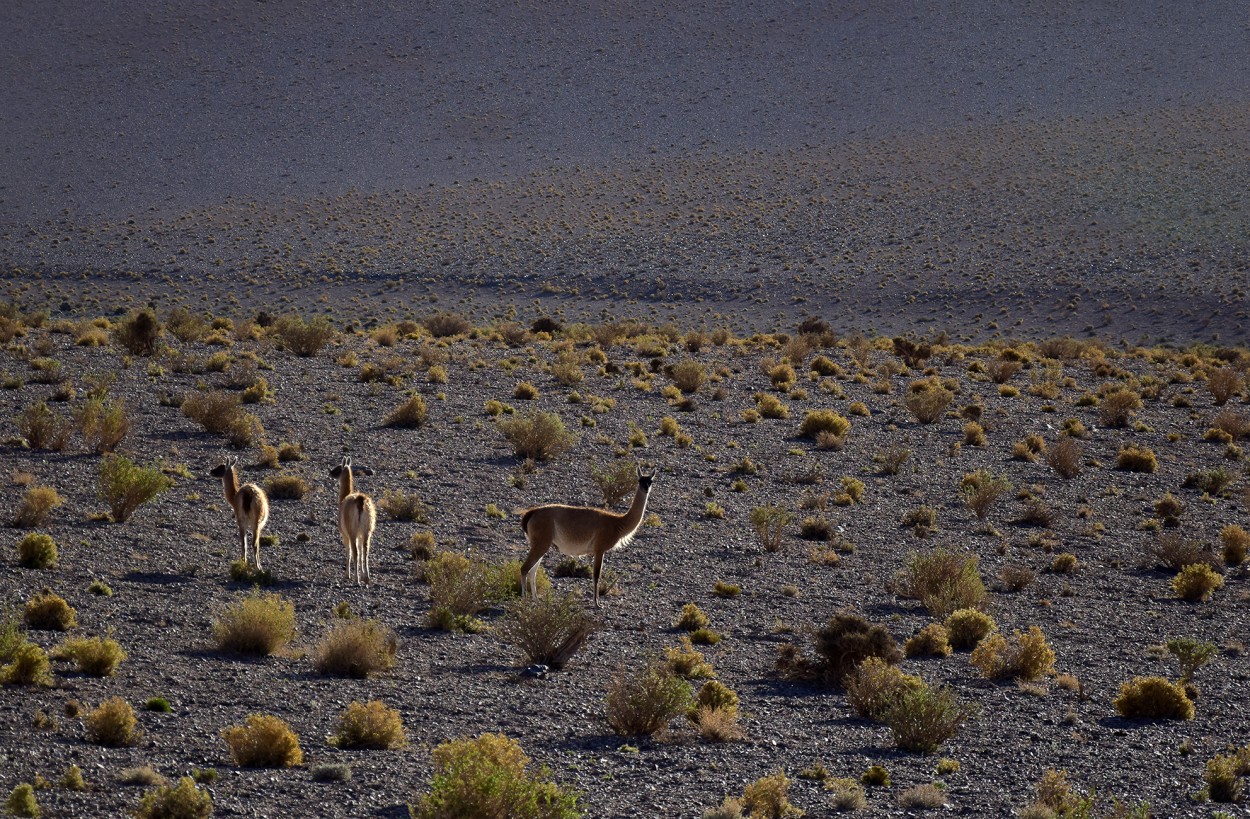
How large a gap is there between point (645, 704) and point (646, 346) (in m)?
26.9

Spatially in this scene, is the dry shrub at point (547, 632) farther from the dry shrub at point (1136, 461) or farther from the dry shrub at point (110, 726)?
the dry shrub at point (1136, 461)

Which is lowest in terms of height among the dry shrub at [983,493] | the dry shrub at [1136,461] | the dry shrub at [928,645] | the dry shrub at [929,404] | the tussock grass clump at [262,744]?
the dry shrub at [928,645]

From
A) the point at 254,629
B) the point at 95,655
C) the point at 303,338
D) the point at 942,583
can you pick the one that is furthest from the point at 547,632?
the point at 303,338

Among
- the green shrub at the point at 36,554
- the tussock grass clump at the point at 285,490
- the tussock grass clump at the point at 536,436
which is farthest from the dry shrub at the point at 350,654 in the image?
the tussock grass clump at the point at 536,436

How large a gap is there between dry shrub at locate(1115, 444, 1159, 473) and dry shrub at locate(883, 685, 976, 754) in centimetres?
1522

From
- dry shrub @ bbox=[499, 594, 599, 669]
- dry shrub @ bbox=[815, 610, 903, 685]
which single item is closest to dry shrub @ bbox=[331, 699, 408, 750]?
dry shrub @ bbox=[499, 594, 599, 669]

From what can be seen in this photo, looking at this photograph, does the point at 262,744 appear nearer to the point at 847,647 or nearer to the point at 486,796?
the point at 486,796

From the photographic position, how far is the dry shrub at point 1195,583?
1546 cm

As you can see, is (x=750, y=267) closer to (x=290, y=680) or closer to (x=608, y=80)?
(x=608, y=80)

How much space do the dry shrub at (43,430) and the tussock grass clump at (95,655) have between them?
9.33 meters

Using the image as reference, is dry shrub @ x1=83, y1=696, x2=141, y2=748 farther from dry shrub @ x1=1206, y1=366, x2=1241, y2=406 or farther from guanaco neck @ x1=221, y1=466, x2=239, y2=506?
dry shrub @ x1=1206, y1=366, x2=1241, y2=406

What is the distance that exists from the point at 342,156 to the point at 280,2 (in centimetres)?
2621

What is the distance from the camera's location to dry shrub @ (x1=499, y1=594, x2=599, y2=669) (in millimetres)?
11234

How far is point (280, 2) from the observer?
315ft
